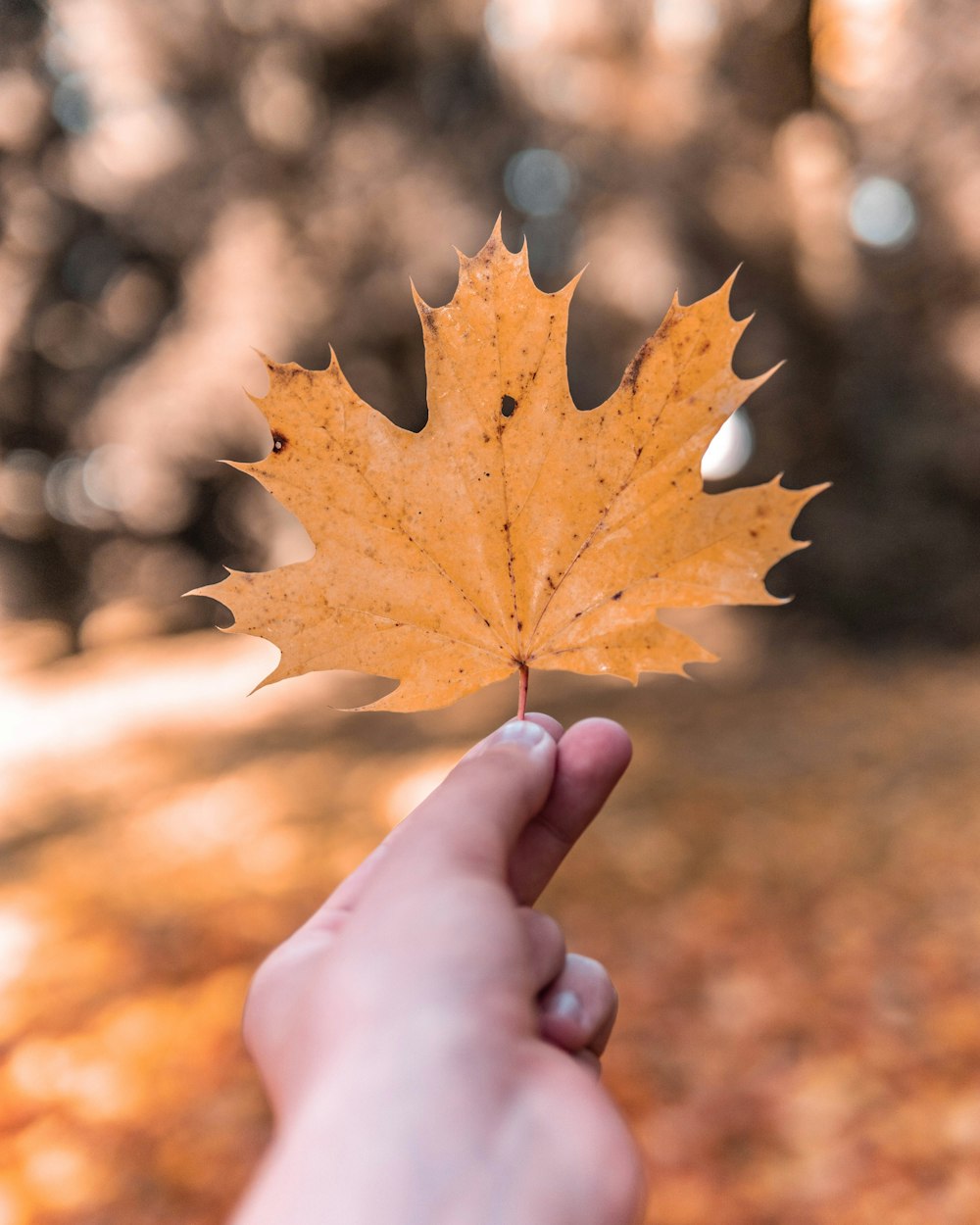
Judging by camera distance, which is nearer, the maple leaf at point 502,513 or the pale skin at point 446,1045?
the pale skin at point 446,1045

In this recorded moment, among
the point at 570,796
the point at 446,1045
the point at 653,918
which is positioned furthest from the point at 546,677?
the point at 446,1045

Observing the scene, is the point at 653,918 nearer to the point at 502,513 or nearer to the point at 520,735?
the point at 520,735

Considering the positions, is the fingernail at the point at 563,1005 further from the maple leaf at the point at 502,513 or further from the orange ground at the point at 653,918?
the orange ground at the point at 653,918

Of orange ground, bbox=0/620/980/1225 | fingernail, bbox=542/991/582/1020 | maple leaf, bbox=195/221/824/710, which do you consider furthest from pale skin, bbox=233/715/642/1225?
orange ground, bbox=0/620/980/1225

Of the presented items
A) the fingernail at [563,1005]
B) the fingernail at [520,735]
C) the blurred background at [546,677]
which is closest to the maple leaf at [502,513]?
the fingernail at [520,735]

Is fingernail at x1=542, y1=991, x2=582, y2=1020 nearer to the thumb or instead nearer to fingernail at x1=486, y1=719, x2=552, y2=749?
the thumb
